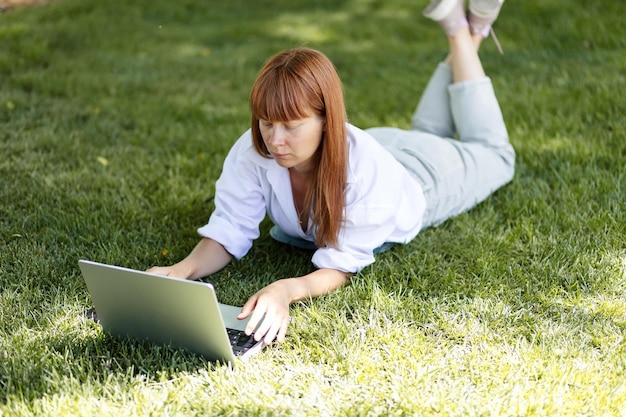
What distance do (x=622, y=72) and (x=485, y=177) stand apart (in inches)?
77.3

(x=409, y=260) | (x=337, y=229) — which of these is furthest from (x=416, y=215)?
(x=337, y=229)

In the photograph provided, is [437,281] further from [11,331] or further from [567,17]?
[567,17]

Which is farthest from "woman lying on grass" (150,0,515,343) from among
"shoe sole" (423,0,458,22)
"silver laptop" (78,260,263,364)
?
"shoe sole" (423,0,458,22)

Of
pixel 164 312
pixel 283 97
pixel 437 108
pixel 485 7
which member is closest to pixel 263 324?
pixel 164 312

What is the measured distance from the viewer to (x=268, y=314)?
215 cm

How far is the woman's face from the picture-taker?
7.55 feet

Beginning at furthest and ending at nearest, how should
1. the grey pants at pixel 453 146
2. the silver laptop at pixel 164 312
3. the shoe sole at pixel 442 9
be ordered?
1. the shoe sole at pixel 442 9
2. the grey pants at pixel 453 146
3. the silver laptop at pixel 164 312

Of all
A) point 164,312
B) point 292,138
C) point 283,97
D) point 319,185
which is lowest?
point 164,312

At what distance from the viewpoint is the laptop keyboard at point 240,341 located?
213 cm

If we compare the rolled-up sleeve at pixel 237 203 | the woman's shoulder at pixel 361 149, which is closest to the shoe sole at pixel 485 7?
the woman's shoulder at pixel 361 149

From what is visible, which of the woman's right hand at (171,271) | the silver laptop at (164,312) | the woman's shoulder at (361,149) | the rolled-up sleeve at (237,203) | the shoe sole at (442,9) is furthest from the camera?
the shoe sole at (442,9)

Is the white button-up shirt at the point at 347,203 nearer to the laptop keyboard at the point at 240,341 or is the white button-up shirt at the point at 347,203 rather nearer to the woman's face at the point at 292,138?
the woman's face at the point at 292,138

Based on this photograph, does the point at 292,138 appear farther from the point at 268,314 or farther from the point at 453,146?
the point at 453,146

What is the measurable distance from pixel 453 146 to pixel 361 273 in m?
0.94
